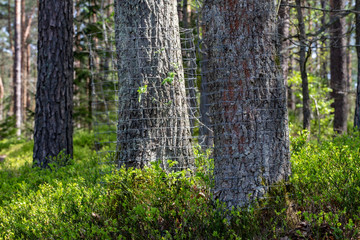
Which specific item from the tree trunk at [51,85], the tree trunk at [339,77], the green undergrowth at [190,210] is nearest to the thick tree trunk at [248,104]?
the green undergrowth at [190,210]

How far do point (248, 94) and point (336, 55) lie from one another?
10.2 meters

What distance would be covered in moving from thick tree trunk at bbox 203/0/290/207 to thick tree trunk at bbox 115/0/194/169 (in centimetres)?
110

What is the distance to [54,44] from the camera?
6711 millimetres

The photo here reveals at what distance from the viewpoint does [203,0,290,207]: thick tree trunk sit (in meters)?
3.38

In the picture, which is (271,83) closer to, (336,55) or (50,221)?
(50,221)

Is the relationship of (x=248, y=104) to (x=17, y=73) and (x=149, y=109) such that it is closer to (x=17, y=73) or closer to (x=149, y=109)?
(x=149, y=109)

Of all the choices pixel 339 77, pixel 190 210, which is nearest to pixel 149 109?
pixel 190 210

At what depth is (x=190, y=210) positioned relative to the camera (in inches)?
124

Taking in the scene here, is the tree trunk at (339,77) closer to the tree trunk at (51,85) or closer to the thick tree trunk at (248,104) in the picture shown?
the thick tree trunk at (248,104)

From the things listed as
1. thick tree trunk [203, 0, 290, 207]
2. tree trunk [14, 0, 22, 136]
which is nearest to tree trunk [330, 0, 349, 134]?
thick tree trunk [203, 0, 290, 207]

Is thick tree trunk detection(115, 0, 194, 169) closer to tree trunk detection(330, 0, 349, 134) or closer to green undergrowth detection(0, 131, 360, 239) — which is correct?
green undergrowth detection(0, 131, 360, 239)

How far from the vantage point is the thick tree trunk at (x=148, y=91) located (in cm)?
445

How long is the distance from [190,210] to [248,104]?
127 centimetres

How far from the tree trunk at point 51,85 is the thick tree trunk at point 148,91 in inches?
106
